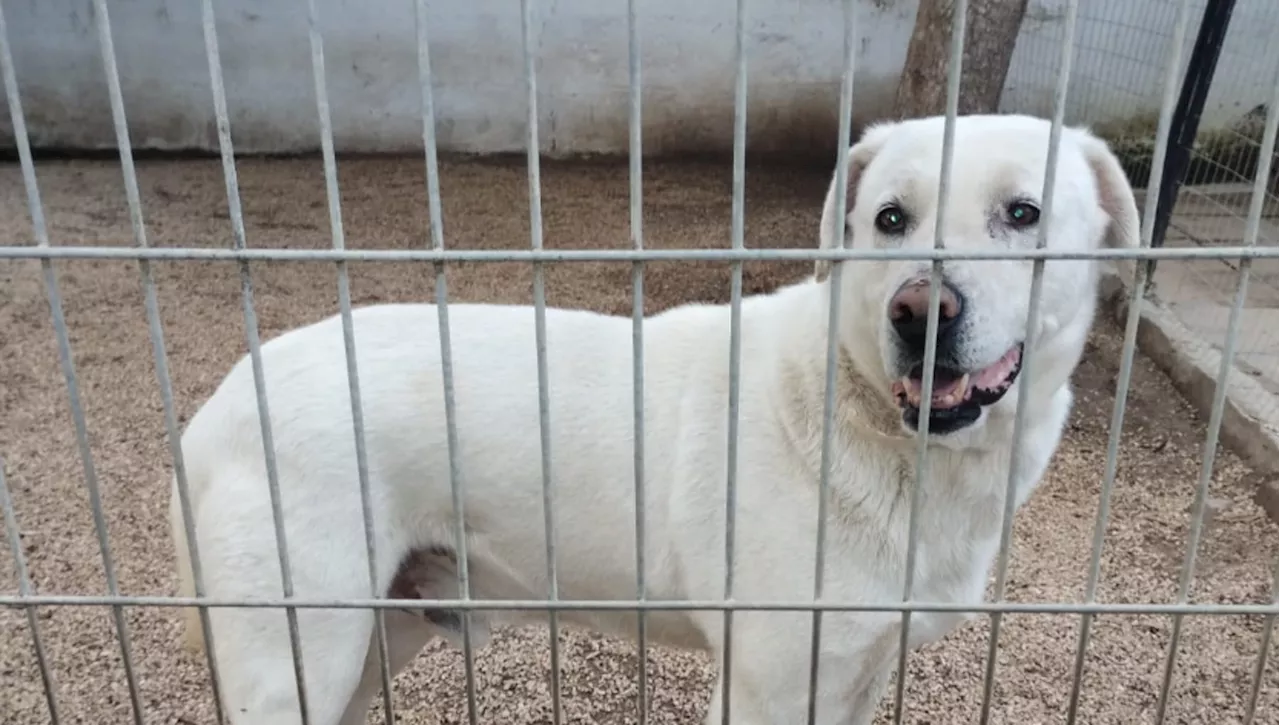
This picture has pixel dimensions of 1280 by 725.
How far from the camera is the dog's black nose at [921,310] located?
1.58 meters

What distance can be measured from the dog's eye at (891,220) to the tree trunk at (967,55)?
259 cm

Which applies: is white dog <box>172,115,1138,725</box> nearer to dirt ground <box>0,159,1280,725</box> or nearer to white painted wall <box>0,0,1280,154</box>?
dirt ground <box>0,159,1280,725</box>

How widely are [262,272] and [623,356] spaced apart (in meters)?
3.89

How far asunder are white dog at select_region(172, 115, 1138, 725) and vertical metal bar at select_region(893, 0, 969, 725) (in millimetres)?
56

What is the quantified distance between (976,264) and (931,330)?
158 millimetres

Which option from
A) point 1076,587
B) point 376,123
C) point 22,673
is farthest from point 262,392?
point 376,123

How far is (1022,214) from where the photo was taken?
5.54ft

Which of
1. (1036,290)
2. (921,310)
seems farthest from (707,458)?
(1036,290)

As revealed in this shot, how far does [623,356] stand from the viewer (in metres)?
1.99

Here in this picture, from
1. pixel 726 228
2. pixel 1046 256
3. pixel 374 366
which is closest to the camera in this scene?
pixel 1046 256

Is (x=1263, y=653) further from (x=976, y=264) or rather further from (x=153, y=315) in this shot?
(x=153, y=315)

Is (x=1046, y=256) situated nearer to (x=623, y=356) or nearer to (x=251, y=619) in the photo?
(x=623, y=356)

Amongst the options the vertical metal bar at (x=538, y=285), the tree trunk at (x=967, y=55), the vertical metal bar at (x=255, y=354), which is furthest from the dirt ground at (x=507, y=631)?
the tree trunk at (x=967, y=55)

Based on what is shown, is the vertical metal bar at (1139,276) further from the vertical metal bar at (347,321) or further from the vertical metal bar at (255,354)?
the vertical metal bar at (255,354)
